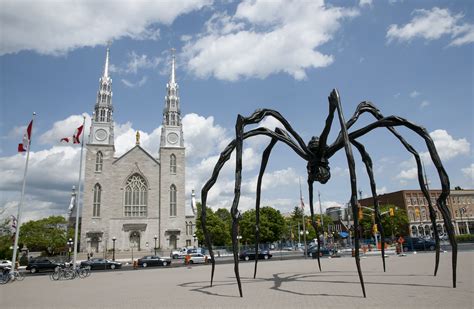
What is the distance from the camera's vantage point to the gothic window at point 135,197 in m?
60.9

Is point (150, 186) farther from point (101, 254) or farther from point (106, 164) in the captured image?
point (101, 254)

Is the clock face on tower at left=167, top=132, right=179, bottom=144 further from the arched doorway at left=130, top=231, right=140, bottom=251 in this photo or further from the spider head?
the spider head

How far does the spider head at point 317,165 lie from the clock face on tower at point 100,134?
5894 centimetres

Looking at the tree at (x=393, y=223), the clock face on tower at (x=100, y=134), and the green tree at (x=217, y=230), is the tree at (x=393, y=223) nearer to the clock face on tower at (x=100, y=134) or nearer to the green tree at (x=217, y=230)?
the green tree at (x=217, y=230)

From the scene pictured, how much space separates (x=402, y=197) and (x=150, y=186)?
53.8 m

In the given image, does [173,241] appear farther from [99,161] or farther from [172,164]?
[99,161]

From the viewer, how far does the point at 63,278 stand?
19.6 meters

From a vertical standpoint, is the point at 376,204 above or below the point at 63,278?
above

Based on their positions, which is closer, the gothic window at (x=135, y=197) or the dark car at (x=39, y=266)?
the dark car at (x=39, y=266)

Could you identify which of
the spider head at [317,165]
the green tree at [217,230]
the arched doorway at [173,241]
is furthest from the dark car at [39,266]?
the green tree at [217,230]

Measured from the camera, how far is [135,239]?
59.2 metres

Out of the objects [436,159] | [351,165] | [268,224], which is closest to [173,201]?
[268,224]

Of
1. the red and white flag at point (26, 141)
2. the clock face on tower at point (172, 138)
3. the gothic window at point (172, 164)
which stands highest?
the clock face on tower at point (172, 138)

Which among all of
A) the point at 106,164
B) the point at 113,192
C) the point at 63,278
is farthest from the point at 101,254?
the point at 63,278
